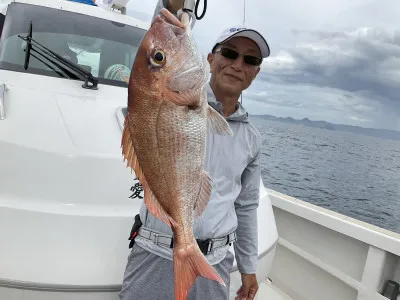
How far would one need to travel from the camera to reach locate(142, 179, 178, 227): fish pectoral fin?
5.08ft

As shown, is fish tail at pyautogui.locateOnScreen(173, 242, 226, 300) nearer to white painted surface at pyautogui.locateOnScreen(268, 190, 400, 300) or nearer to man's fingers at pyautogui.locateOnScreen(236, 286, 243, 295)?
man's fingers at pyautogui.locateOnScreen(236, 286, 243, 295)

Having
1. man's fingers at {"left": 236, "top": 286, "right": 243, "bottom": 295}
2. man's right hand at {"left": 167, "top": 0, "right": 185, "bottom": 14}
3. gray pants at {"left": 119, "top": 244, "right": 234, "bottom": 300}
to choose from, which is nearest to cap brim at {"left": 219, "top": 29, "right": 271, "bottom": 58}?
man's right hand at {"left": 167, "top": 0, "right": 185, "bottom": 14}

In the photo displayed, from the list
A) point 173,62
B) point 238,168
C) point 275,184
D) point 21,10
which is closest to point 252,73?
point 238,168

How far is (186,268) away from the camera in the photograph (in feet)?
5.35

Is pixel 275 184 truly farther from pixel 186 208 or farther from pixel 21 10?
pixel 186 208

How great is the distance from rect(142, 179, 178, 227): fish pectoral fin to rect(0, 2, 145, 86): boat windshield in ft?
7.82

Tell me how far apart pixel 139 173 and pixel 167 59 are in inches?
18.6

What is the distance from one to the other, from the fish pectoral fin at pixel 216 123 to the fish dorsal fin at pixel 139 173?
0.35 metres

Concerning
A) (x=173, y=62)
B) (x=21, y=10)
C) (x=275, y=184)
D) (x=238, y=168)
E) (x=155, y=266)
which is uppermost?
(x=21, y=10)

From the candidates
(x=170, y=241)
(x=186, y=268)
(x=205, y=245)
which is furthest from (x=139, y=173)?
(x=205, y=245)

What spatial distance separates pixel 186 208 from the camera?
162cm

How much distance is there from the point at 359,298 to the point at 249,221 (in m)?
2.27

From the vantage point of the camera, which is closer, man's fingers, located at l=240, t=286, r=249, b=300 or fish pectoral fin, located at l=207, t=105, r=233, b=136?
fish pectoral fin, located at l=207, t=105, r=233, b=136

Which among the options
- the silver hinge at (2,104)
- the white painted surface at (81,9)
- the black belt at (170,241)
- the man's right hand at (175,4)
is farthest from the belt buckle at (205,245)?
the white painted surface at (81,9)
